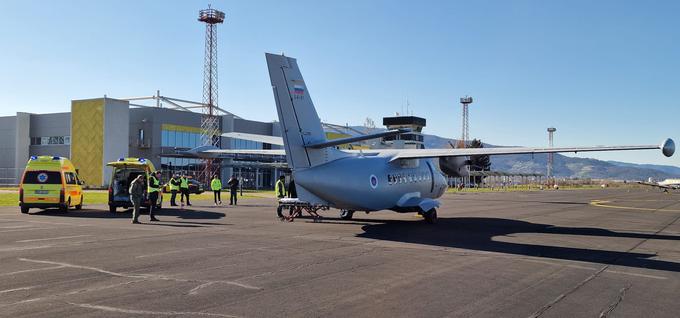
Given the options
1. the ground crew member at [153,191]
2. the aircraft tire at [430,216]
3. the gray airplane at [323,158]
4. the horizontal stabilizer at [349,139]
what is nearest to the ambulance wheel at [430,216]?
the aircraft tire at [430,216]

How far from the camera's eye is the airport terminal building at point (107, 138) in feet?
202

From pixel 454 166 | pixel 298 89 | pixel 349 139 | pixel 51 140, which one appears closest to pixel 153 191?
pixel 298 89

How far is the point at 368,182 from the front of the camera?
712 inches

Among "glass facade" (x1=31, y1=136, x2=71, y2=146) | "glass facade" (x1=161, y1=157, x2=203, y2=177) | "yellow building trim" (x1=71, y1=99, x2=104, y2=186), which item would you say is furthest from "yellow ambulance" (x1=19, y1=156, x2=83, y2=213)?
"glass facade" (x1=31, y1=136, x2=71, y2=146)

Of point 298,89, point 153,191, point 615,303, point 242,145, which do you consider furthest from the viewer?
point 242,145

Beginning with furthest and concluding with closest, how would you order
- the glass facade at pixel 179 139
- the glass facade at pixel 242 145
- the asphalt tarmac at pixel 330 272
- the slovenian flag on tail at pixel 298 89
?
the glass facade at pixel 242 145 → the glass facade at pixel 179 139 → the slovenian flag on tail at pixel 298 89 → the asphalt tarmac at pixel 330 272

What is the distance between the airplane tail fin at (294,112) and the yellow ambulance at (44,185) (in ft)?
40.7

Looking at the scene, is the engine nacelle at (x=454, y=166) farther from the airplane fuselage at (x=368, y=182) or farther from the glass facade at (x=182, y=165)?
the glass facade at (x=182, y=165)

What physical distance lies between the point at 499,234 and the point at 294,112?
749cm

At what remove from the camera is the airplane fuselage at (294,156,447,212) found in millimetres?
17047

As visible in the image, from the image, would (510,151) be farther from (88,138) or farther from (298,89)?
(88,138)

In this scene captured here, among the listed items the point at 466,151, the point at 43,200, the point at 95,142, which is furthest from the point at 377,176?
the point at 95,142

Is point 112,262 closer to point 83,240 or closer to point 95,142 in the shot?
point 83,240

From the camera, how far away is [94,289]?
8.22 meters
